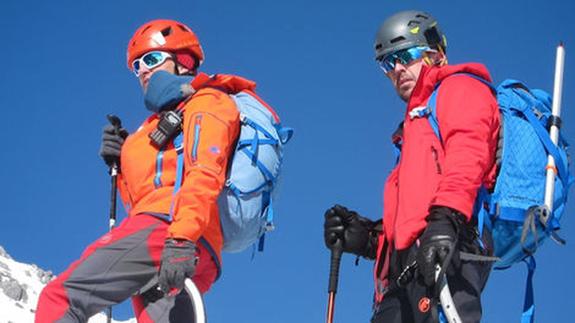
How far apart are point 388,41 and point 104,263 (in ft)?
8.82

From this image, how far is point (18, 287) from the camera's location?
9075cm

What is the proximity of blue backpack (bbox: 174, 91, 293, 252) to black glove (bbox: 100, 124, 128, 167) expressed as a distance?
46.1 inches

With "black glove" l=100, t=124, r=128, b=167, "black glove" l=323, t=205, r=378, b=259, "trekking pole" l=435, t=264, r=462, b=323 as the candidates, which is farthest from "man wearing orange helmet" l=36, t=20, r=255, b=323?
"trekking pole" l=435, t=264, r=462, b=323

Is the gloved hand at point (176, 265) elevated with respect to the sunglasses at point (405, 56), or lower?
lower

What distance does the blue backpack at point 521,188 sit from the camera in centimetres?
757

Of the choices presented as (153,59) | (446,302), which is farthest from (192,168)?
(446,302)

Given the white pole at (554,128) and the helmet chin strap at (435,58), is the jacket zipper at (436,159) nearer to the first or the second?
the white pole at (554,128)

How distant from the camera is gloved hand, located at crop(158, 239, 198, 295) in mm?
8086

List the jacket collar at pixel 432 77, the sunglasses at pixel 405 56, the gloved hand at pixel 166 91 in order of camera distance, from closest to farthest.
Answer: the jacket collar at pixel 432 77 < the sunglasses at pixel 405 56 < the gloved hand at pixel 166 91

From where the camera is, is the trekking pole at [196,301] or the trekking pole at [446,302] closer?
the trekking pole at [446,302]

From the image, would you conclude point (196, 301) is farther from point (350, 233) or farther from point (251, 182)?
point (350, 233)

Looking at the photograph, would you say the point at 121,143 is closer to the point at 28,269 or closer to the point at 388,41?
the point at 388,41

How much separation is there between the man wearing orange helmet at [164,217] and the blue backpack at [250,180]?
0.10m

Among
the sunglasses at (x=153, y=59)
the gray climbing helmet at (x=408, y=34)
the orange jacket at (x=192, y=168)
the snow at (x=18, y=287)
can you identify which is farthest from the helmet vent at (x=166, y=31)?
the snow at (x=18, y=287)
